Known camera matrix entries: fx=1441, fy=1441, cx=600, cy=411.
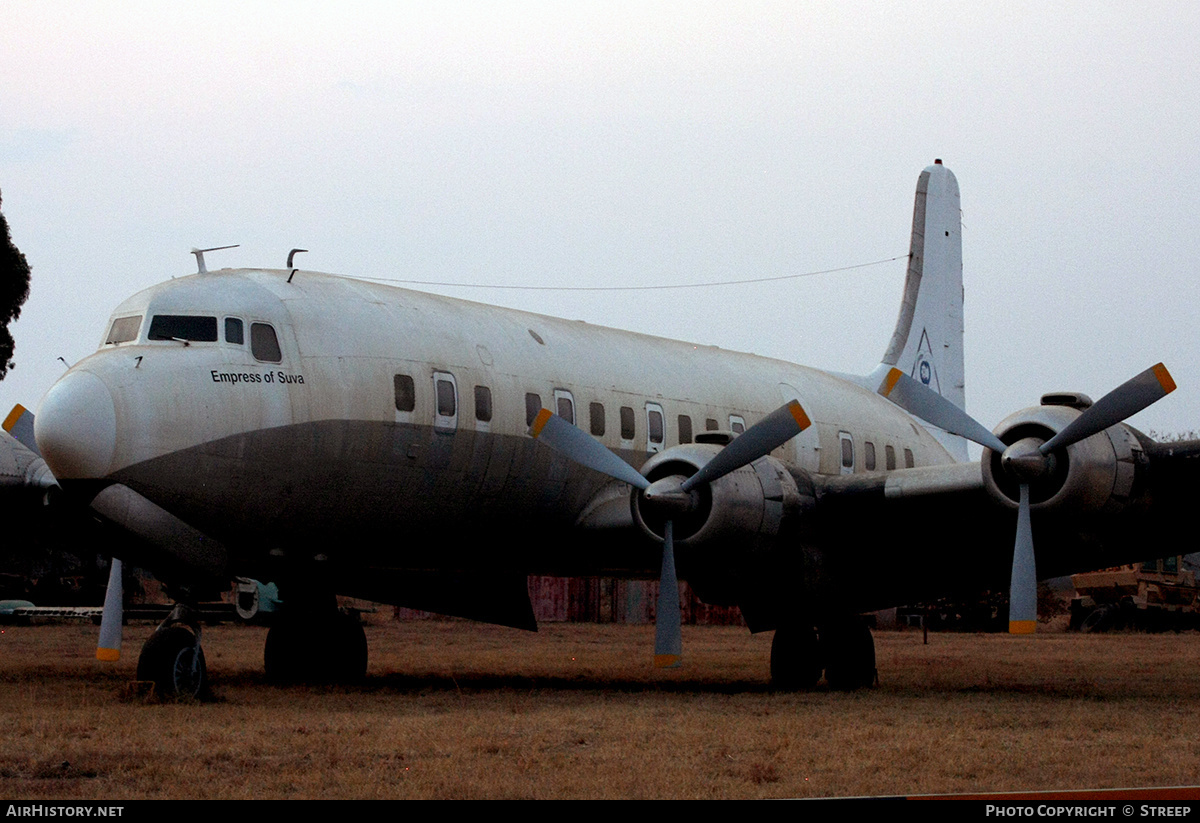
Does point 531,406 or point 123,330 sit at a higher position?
point 123,330

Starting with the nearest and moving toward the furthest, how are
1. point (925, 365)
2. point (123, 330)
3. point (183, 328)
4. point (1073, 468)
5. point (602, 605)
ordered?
point (183, 328), point (123, 330), point (1073, 468), point (925, 365), point (602, 605)

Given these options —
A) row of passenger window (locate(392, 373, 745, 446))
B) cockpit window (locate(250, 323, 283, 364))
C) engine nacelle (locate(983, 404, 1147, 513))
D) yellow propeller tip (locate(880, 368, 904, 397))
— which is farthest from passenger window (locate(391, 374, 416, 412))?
engine nacelle (locate(983, 404, 1147, 513))

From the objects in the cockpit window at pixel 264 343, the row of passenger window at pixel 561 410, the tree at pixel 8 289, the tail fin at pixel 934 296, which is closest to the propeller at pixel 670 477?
the row of passenger window at pixel 561 410

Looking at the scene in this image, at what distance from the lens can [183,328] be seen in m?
12.9

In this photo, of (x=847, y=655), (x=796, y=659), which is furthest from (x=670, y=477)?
(x=847, y=655)

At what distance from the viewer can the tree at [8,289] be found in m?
35.6

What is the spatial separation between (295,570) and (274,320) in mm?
2619

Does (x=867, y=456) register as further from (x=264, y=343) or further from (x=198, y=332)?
(x=198, y=332)

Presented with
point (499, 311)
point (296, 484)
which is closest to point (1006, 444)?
point (499, 311)

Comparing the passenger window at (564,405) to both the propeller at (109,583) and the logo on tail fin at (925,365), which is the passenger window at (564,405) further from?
the logo on tail fin at (925,365)

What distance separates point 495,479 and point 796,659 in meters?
4.21

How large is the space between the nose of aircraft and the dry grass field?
1.98 meters

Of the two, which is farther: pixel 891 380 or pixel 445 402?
pixel 891 380

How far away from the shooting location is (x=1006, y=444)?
14.2 meters
